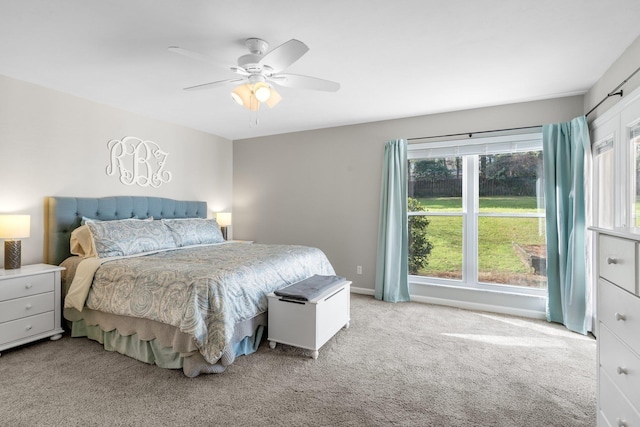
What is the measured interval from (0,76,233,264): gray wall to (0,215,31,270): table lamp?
25 centimetres

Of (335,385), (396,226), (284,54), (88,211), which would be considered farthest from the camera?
(396,226)

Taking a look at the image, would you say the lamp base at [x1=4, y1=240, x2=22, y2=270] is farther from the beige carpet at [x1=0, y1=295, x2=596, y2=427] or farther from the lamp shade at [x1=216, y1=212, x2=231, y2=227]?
the lamp shade at [x1=216, y1=212, x2=231, y2=227]

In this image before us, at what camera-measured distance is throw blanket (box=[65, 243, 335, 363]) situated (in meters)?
2.12

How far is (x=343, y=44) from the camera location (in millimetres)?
2307

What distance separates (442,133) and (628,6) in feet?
6.93

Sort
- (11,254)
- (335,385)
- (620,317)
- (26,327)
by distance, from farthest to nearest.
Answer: (11,254)
(26,327)
(335,385)
(620,317)

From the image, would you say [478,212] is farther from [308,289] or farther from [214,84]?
[214,84]

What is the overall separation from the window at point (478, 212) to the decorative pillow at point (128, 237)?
310 centimetres

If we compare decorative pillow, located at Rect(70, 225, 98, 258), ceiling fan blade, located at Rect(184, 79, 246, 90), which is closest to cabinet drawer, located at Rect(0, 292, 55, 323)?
decorative pillow, located at Rect(70, 225, 98, 258)

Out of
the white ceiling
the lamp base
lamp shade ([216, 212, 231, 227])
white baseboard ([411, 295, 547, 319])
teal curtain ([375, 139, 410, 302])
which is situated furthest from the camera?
lamp shade ([216, 212, 231, 227])

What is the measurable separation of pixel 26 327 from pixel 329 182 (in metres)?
3.57

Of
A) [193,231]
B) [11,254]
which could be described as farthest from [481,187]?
[11,254]

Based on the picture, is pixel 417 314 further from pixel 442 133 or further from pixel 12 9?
pixel 12 9

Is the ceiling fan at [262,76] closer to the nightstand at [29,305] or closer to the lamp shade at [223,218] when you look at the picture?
the nightstand at [29,305]
